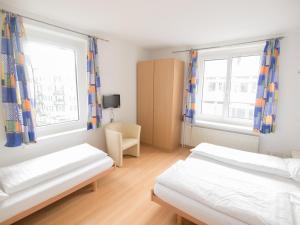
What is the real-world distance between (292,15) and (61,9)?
2.96m

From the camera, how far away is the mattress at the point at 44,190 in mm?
1570

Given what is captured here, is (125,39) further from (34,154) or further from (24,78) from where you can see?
(34,154)

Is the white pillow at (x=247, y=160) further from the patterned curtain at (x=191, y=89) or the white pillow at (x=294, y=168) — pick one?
the patterned curtain at (x=191, y=89)

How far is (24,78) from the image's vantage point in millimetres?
2150

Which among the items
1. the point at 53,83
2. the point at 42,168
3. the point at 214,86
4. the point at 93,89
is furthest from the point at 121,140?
the point at 214,86

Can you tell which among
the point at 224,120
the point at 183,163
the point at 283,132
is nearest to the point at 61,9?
the point at 183,163

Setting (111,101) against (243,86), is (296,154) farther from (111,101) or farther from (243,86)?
(111,101)

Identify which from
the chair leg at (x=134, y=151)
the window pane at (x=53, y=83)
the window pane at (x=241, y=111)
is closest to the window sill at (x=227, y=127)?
the window pane at (x=241, y=111)

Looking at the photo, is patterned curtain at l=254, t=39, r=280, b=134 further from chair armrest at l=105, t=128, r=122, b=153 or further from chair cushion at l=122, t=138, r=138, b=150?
chair armrest at l=105, t=128, r=122, b=153

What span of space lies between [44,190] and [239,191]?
2.04 meters

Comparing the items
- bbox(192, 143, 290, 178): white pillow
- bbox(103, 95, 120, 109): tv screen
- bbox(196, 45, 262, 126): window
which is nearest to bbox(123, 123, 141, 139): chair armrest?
bbox(103, 95, 120, 109): tv screen

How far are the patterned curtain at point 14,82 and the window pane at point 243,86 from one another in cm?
361

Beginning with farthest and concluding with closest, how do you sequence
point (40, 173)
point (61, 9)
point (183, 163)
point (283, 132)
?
point (283, 132), point (183, 163), point (61, 9), point (40, 173)

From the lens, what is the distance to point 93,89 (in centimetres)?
299
